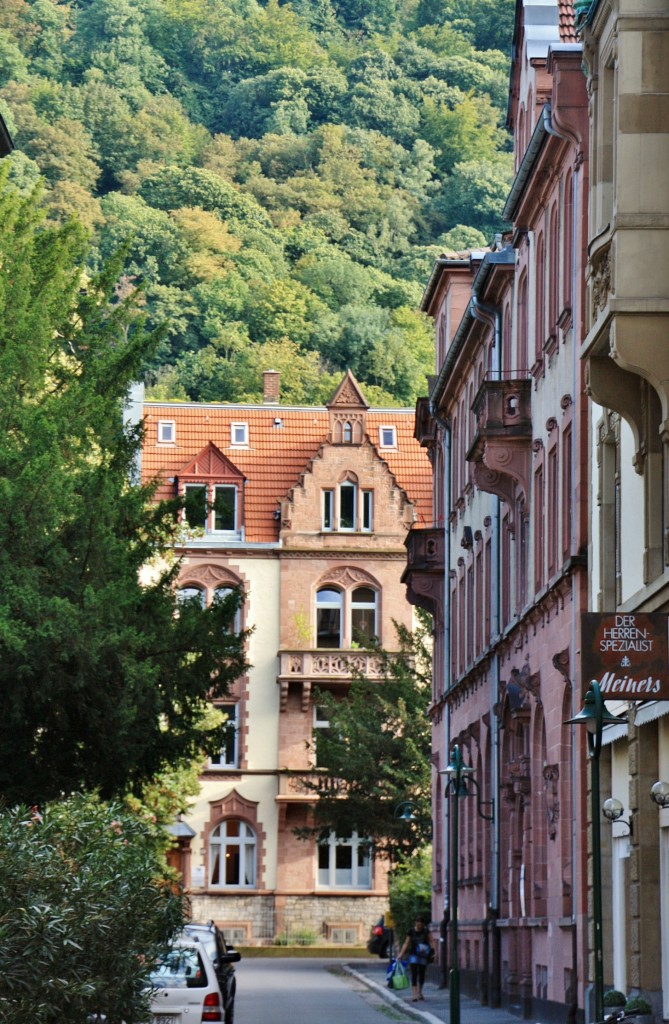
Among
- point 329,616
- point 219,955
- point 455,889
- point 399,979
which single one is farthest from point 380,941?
point 219,955

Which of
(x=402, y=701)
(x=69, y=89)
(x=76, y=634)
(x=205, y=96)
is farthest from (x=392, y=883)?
(x=205, y=96)

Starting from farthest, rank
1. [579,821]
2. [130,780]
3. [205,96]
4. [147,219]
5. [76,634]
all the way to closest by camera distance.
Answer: [205,96] < [147,219] < [130,780] < [579,821] < [76,634]

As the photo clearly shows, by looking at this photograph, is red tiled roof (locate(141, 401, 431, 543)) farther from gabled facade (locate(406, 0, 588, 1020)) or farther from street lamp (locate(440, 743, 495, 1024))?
street lamp (locate(440, 743, 495, 1024))

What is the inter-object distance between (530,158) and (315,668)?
36.5 metres

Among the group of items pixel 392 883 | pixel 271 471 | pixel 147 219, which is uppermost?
pixel 147 219

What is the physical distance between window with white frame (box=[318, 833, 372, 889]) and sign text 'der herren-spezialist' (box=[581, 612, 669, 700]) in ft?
156

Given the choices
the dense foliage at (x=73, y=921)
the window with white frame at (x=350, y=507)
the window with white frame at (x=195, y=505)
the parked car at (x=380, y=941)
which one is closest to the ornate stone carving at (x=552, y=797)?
the window with white frame at (x=195, y=505)

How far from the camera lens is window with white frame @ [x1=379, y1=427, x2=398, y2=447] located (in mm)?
71562

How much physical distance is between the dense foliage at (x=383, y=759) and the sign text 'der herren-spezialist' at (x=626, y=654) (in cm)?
3559

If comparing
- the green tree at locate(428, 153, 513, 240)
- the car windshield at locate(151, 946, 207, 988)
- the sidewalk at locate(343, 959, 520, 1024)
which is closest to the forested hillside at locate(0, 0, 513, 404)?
the green tree at locate(428, 153, 513, 240)

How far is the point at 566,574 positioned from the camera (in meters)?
28.5

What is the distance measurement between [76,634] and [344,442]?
1669 inches

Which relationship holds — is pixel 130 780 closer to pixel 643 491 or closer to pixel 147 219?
pixel 643 491

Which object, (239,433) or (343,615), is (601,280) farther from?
(239,433)
